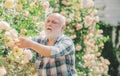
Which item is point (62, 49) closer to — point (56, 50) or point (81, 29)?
point (56, 50)

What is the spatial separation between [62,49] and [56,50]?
4.1 inches

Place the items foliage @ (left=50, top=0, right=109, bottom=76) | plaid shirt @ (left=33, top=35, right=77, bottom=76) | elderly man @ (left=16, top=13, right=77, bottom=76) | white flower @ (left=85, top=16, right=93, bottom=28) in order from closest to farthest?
elderly man @ (left=16, top=13, right=77, bottom=76), plaid shirt @ (left=33, top=35, right=77, bottom=76), white flower @ (left=85, top=16, right=93, bottom=28), foliage @ (left=50, top=0, right=109, bottom=76)

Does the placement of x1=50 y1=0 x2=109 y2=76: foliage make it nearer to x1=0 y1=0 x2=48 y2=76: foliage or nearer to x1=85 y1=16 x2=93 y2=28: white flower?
x1=85 y1=16 x2=93 y2=28: white flower

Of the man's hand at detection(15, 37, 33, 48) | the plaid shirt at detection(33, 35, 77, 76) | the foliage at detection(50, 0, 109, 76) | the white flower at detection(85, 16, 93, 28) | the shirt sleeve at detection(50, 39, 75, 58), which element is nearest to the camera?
the man's hand at detection(15, 37, 33, 48)

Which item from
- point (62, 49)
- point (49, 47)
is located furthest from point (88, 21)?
point (49, 47)

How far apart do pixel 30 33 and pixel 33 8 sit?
1.57 feet

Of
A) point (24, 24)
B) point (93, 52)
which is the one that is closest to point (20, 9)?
point (24, 24)

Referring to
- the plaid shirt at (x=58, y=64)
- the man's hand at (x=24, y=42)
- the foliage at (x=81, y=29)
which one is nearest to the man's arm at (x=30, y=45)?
the man's hand at (x=24, y=42)

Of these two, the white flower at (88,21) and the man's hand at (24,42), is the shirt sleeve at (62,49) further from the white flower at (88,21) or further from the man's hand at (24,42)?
the white flower at (88,21)

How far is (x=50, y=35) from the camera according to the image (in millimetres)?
3900

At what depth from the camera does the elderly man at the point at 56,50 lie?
3.82 metres

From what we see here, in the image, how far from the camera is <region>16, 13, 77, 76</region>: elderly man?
3822 mm

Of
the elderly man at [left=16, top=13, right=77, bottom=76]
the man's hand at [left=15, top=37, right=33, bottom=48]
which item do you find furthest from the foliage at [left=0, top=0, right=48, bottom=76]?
the elderly man at [left=16, top=13, right=77, bottom=76]

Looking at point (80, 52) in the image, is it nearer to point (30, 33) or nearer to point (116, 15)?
point (30, 33)
